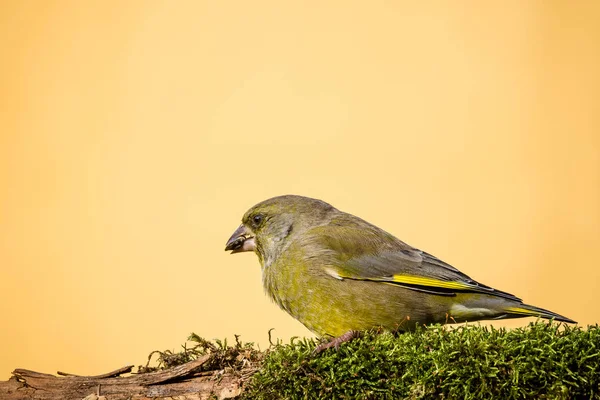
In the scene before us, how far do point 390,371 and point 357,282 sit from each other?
103cm

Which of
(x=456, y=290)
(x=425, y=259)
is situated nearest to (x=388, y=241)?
(x=425, y=259)

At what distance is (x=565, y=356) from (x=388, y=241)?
1.64 m

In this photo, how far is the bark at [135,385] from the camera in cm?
287

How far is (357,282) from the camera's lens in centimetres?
374

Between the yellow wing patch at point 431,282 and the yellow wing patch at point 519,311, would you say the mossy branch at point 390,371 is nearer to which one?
the yellow wing patch at point 519,311

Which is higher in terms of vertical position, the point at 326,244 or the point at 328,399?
the point at 326,244

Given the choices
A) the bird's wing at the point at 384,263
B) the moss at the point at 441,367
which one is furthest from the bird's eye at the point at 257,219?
the moss at the point at 441,367

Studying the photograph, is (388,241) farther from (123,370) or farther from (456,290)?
(123,370)

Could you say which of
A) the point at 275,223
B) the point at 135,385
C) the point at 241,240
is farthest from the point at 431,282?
the point at 135,385

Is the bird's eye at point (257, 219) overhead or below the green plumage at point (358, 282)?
overhead

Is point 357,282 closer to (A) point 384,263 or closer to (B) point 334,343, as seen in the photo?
(A) point 384,263

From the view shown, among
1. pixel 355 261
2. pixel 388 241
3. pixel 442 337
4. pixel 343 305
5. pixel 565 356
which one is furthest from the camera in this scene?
pixel 388 241

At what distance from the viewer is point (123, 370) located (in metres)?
3.00

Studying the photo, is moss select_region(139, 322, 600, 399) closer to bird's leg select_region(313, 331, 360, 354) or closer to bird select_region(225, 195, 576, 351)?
bird's leg select_region(313, 331, 360, 354)
